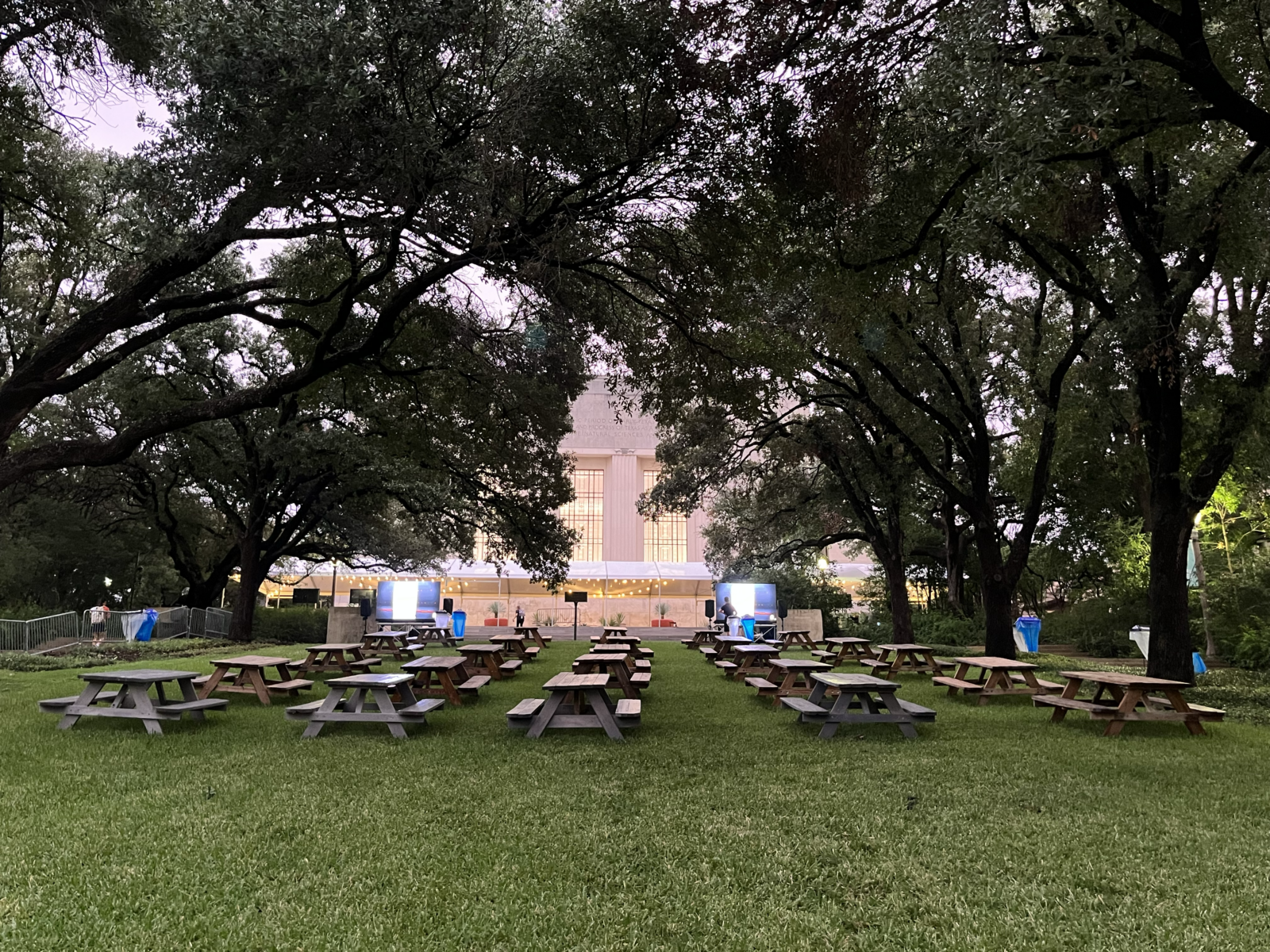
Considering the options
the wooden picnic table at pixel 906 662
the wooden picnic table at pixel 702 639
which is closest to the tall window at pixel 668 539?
the wooden picnic table at pixel 702 639

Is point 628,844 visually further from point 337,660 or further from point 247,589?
point 247,589

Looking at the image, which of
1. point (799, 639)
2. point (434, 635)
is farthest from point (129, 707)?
point (434, 635)

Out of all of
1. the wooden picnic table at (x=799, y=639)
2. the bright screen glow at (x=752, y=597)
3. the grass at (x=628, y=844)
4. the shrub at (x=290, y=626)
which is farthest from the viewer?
the bright screen glow at (x=752, y=597)

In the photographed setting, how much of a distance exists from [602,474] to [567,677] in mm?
52149

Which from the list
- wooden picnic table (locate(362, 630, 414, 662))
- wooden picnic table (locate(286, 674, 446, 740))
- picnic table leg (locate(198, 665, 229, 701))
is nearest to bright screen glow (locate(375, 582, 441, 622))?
wooden picnic table (locate(362, 630, 414, 662))

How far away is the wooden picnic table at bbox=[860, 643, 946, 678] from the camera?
12.3 meters

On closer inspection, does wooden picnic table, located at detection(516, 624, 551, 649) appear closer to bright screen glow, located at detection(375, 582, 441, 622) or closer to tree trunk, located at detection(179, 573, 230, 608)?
bright screen glow, located at detection(375, 582, 441, 622)

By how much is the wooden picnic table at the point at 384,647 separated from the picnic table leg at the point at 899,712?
10294 mm

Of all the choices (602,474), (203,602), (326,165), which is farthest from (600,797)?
(602,474)

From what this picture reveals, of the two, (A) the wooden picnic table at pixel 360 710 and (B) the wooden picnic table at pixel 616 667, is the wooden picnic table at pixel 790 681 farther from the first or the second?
(A) the wooden picnic table at pixel 360 710

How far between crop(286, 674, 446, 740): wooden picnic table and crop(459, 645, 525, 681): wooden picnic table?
4477mm

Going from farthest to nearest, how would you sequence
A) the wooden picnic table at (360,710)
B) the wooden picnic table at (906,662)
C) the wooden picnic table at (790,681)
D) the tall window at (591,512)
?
1. the tall window at (591,512)
2. the wooden picnic table at (906,662)
3. the wooden picnic table at (790,681)
4. the wooden picnic table at (360,710)

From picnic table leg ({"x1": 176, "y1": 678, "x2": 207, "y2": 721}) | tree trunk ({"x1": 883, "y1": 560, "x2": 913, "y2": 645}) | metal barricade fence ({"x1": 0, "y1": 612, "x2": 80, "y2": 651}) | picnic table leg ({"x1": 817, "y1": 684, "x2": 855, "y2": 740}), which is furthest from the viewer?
tree trunk ({"x1": 883, "y1": 560, "x2": 913, "y2": 645})

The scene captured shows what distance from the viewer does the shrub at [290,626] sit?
25.9 m
